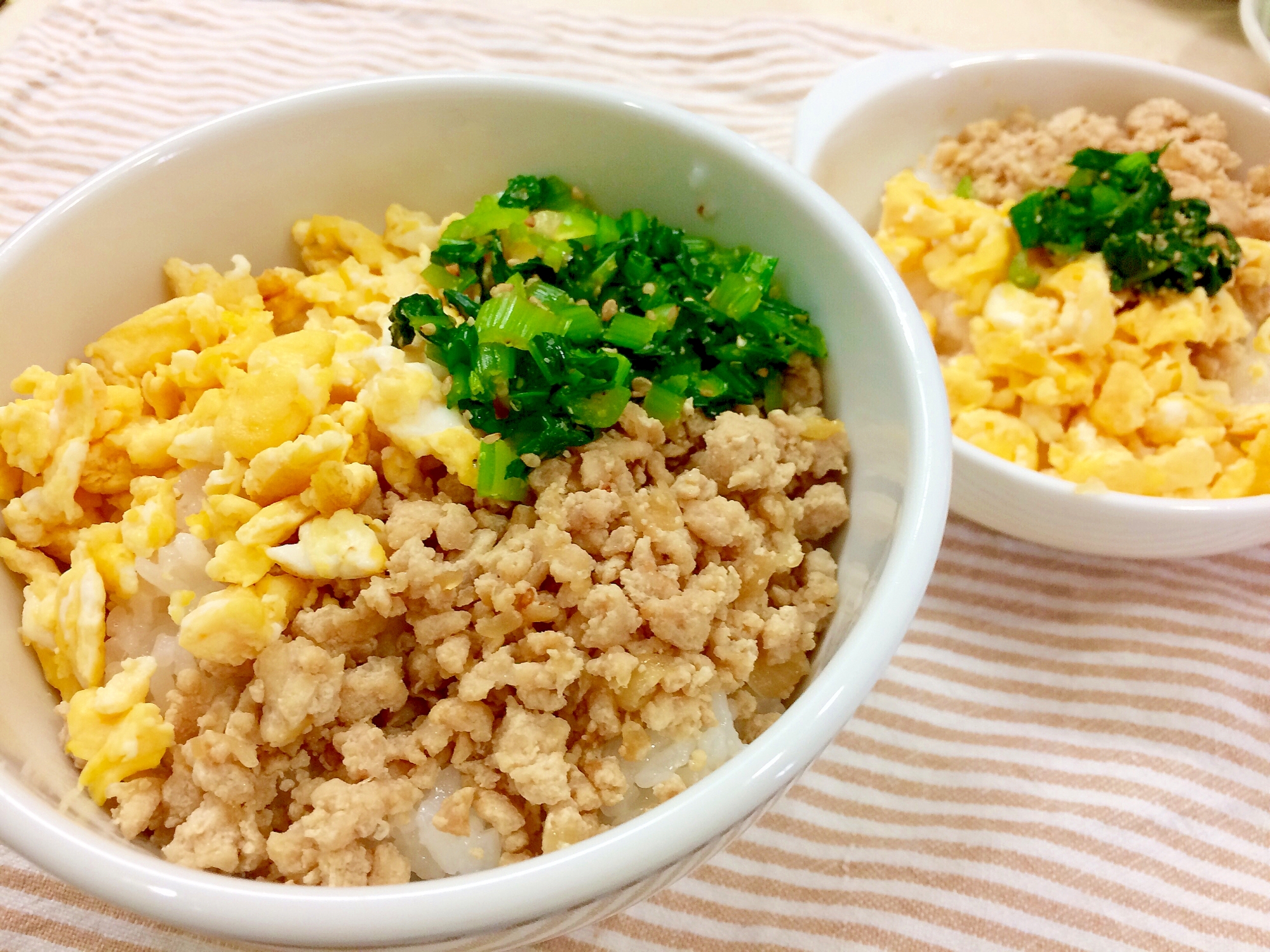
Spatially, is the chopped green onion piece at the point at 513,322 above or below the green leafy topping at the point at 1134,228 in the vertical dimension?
above

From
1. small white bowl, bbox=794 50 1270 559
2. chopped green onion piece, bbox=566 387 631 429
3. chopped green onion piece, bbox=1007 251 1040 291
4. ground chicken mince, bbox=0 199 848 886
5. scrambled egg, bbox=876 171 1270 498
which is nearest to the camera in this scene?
ground chicken mince, bbox=0 199 848 886

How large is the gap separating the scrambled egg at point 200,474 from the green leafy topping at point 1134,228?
2.90 feet

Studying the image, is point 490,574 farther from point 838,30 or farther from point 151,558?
point 838,30

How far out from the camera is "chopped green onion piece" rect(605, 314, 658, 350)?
814mm

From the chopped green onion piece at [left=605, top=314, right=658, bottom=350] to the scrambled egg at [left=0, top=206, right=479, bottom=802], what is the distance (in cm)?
16

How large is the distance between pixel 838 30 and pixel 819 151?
606 millimetres

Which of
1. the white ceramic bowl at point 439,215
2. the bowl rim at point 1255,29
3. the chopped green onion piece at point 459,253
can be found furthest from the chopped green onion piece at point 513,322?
the bowl rim at point 1255,29

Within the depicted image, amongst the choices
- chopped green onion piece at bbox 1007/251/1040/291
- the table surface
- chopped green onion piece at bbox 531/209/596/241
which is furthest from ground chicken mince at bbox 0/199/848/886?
the table surface

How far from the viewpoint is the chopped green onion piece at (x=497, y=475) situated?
2.43ft

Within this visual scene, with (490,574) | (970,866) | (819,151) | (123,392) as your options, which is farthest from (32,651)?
(819,151)

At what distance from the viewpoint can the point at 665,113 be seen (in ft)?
3.03

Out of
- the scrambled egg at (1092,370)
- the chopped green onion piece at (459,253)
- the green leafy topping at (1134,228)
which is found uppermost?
the chopped green onion piece at (459,253)

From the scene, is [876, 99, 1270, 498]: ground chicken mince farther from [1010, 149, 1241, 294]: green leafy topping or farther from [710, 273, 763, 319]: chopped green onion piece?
[710, 273, 763, 319]: chopped green onion piece

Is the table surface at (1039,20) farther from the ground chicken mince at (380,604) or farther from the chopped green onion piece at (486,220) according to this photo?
the ground chicken mince at (380,604)
